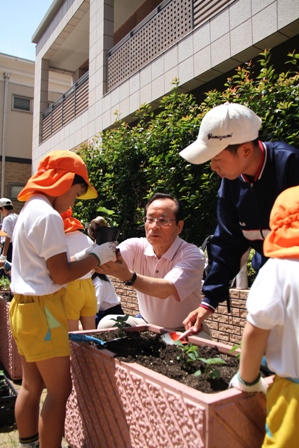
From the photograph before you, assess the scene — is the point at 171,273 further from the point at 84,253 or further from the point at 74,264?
the point at 74,264

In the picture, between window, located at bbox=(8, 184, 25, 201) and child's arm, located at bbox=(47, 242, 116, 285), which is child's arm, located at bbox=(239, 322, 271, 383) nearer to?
child's arm, located at bbox=(47, 242, 116, 285)

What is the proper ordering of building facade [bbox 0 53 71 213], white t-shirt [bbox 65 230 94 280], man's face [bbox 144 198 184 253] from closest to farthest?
man's face [bbox 144 198 184 253] < white t-shirt [bbox 65 230 94 280] < building facade [bbox 0 53 71 213]

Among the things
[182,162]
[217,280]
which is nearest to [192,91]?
[182,162]

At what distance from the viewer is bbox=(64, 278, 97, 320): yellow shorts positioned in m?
3.64

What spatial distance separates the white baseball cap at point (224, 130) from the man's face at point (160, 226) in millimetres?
828

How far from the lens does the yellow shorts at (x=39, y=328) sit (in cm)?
203

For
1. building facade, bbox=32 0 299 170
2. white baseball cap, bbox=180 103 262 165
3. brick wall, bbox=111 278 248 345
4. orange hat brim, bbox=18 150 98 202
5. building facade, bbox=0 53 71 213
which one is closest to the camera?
white baseball cap, bbox=180 103 262 165

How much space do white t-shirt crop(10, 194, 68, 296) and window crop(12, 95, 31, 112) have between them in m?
18.9

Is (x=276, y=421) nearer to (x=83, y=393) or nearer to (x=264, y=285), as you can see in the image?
(x=264, y=285)

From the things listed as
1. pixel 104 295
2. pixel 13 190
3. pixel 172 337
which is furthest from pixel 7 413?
pixel 13 190

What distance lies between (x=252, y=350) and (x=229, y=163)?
0.97 m

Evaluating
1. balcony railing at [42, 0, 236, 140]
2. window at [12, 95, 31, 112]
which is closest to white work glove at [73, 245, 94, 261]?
balcony railing at [42, 0, 236, 140]

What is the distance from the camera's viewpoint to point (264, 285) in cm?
129

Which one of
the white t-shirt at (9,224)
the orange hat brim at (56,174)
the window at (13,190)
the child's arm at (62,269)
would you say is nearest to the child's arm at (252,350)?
the child's arm at (62,269)
